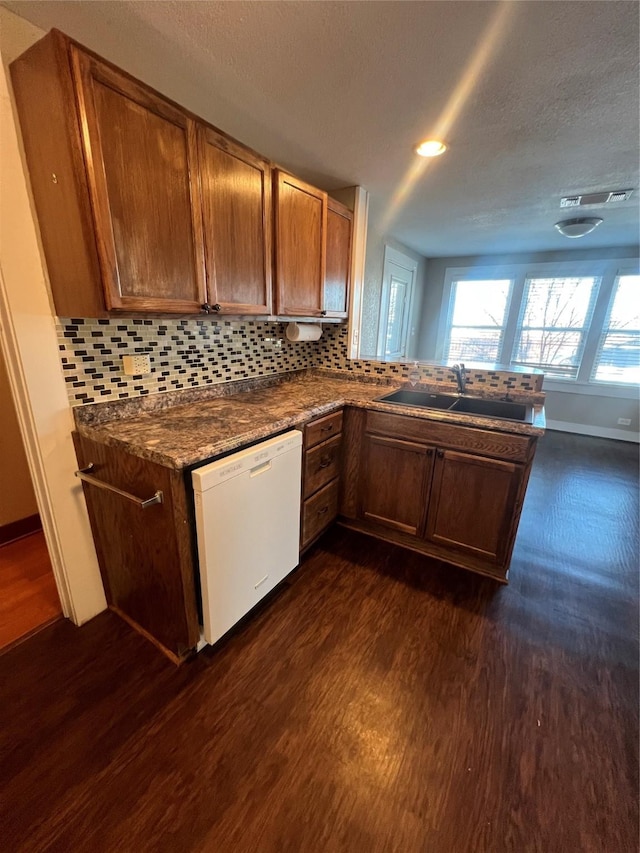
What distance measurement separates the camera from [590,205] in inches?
107

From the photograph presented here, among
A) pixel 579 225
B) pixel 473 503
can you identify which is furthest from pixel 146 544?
pixel 579 225

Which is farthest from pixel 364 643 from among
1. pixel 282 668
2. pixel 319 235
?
pixel 319 235

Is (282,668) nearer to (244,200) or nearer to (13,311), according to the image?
(13,311)

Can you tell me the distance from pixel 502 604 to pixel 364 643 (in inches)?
31.4

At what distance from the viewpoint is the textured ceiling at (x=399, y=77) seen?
1.09m

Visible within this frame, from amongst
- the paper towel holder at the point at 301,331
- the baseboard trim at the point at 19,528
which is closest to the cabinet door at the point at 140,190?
the paper towel holder at the point at 301,331

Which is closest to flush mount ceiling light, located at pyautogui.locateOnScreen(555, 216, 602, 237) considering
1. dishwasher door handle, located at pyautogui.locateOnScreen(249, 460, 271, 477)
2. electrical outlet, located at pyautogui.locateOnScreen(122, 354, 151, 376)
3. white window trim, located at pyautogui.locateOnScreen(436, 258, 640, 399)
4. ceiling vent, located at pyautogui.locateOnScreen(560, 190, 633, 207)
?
ceiling vent, located at pyautogui.locateOnScreen(560, 190, 633, 207)

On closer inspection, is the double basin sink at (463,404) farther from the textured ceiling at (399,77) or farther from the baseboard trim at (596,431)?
the baseboard trim at (596,431)

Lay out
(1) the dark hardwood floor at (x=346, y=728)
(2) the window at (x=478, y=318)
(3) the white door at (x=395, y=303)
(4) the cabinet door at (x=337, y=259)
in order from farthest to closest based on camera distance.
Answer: (2) the window at (x=478, y=318) < (3) the white door at (x=395, y=303) < (4) the cabinet door at (x=337, y=259) < (1) the dark hardwood floor at (x=346, y=728)

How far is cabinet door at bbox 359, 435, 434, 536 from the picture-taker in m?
2.05

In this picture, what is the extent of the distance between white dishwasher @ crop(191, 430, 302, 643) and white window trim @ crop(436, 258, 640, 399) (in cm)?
450

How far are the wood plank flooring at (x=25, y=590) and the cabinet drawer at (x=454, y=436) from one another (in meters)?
1.93

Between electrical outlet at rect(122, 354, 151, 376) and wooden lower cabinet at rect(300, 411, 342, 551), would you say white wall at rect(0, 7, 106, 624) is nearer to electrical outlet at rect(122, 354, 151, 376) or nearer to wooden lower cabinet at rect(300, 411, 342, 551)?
electrical outlet at rect(122, 354, 151, 376)

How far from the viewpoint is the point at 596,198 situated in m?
2.56
